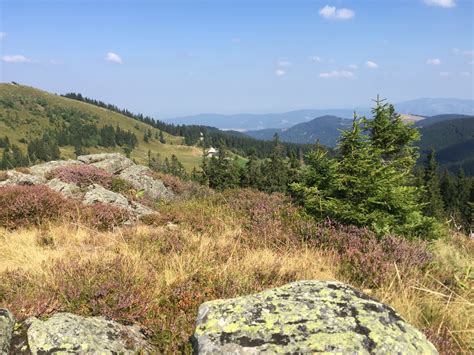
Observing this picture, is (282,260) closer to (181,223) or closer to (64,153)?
(181,223)

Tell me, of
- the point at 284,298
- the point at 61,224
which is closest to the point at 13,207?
the point at 61,224

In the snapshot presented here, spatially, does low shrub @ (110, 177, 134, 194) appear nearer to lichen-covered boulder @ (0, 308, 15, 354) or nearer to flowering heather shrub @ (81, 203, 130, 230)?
flowering heather shrub @ (81, 203, 130, 230)

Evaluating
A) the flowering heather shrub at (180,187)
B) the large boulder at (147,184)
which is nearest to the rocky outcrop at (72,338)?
the large boulder at (147,184)

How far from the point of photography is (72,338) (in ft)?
10.8

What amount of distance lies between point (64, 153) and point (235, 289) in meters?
209

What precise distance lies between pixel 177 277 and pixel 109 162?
2020 cm

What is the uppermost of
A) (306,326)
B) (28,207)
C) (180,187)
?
(306,326)

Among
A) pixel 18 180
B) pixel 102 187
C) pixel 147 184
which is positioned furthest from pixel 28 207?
pixel 147 184

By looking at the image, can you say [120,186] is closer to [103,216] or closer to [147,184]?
[147,184]

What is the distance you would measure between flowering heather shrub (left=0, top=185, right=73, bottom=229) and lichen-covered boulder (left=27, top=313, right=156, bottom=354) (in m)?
6.74

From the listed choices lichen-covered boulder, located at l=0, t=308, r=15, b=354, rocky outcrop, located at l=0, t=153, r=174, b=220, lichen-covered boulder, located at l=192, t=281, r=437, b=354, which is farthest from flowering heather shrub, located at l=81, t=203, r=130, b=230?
lichen-covered boulder, located at l=192, t=281, r=437, b=354

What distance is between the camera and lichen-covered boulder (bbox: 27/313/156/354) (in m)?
3.20

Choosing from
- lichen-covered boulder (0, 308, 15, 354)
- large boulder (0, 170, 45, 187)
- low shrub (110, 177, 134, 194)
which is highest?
lichen-covered boulder (0, 308, 15, 354)

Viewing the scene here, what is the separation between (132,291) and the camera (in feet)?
14.7
